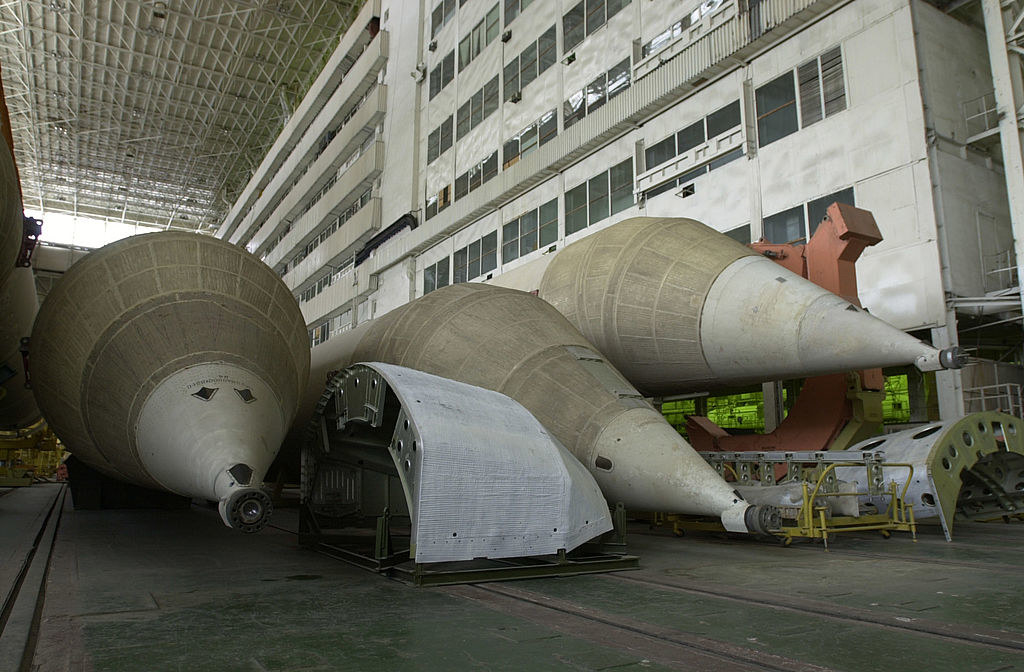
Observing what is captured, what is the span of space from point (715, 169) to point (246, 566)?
13817mm

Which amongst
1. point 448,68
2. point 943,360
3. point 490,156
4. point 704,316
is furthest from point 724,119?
point 448,68

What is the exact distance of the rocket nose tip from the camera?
4.78m

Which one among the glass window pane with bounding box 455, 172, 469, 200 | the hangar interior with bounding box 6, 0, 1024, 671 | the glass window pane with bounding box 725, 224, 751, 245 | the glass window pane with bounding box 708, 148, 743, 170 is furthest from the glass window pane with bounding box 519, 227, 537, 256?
the glass window pane with bounding box 725, 224, 751, 245

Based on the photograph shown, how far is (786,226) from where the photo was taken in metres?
14.7

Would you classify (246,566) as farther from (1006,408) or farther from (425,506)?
(1006,408)

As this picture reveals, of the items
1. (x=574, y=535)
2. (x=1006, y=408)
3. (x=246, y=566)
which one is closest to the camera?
Answer: (x=574, y=535)

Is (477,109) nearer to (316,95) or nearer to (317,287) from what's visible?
(316,95)

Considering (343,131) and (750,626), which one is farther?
(343,131)

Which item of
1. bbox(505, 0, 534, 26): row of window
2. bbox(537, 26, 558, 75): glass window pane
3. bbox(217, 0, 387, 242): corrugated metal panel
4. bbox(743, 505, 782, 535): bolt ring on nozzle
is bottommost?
bbox(743, 505, 782, 535): bolt ring on nozzle

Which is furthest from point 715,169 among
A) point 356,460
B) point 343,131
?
point 343,131

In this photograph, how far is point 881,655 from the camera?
311cm

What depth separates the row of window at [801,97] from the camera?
13945 millimetres

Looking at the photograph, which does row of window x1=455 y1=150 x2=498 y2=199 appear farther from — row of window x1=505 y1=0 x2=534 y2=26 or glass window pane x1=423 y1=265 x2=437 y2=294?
row of window x1=505 y1=0 x2=534 y2=26

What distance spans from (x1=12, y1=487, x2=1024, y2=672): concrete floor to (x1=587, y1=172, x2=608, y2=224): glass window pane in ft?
45.6
